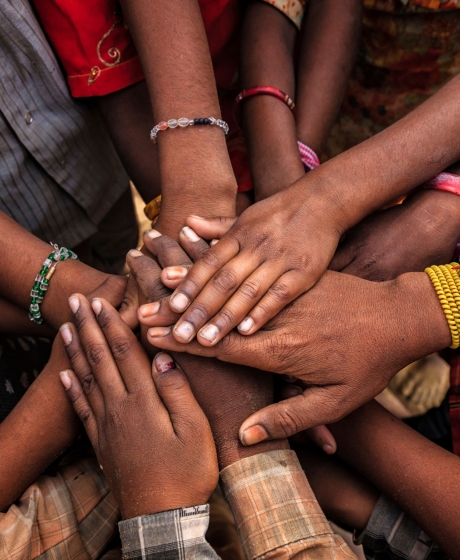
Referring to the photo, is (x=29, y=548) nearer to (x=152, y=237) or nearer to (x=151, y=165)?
(x=152, y=237)

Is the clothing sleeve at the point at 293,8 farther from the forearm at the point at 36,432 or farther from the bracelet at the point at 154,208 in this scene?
the forearm at the point at 36,432

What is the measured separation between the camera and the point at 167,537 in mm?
863

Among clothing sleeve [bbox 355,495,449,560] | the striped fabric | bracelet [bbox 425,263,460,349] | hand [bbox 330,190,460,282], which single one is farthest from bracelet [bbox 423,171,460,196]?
the striped fabric

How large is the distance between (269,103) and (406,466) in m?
0.86

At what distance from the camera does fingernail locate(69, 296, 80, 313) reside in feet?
3.34

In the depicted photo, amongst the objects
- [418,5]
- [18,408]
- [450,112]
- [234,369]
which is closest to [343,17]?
[418,5]

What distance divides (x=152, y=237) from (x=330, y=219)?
0.35 meters

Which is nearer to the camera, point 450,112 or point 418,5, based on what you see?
point 450,112

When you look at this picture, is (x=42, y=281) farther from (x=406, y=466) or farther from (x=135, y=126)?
(x=406, y=466)

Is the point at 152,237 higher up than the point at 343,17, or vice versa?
the point at 343,17

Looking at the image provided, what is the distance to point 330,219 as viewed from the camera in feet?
3.38

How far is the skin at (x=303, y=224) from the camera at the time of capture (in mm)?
910

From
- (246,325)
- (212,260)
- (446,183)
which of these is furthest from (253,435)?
(446,183)

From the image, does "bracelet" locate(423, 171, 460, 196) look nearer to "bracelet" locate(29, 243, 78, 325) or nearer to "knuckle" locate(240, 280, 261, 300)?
"knuckle" locate(240, 280, 261, 300)
